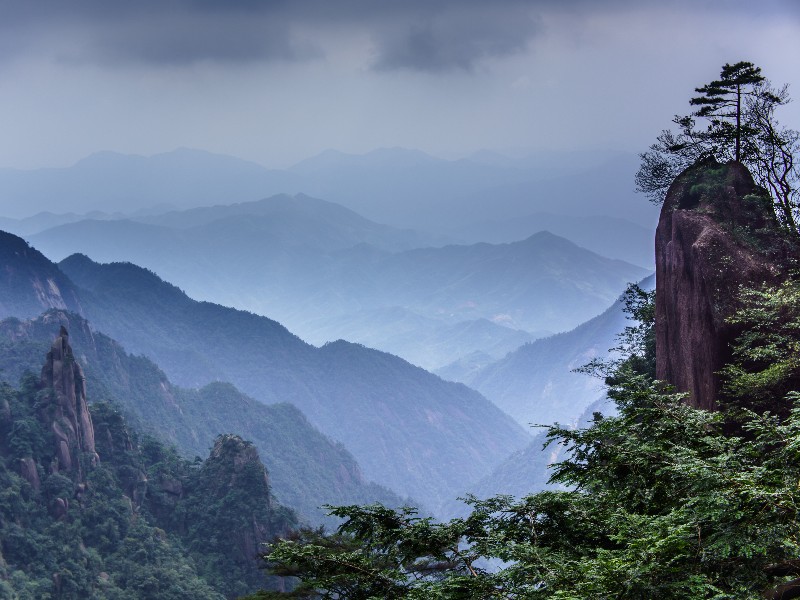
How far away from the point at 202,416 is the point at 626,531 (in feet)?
520

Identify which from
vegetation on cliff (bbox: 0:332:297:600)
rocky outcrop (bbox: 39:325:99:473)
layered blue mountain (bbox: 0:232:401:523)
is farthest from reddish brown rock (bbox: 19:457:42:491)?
layered blue mountain (bbox: 0:232:401:523)

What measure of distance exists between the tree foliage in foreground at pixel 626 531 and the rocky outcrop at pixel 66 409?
2711 inches

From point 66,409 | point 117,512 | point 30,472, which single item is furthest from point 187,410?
point 30,472

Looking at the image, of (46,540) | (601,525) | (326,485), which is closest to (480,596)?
(601,525)

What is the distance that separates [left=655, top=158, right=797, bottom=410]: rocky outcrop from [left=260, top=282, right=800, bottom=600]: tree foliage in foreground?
13.9 meters

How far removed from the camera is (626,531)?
11.0 meters

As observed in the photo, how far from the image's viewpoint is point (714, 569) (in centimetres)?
1013

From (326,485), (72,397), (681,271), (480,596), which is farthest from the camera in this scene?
(326,485)

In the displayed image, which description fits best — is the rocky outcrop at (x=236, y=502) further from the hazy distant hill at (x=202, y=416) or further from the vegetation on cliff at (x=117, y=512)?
the hazy distant hill at (x=202, y=416)

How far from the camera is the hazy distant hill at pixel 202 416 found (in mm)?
128875

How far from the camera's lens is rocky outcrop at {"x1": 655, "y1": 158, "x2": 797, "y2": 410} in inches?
1126

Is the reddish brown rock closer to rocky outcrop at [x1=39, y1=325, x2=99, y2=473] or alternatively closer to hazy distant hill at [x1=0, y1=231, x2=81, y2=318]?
rocky outcrop at [x1=39, y1=325, x2=99, y2=473]

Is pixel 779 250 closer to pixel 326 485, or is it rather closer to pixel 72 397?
pixel 72 397

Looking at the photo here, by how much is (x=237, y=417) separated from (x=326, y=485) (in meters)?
24.3
